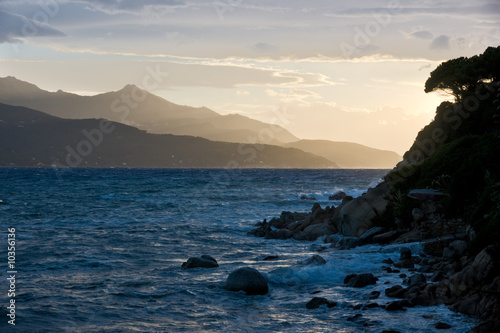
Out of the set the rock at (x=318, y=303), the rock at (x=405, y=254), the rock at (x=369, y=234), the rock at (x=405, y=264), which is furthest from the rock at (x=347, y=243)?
the rock at (x=318, y=303)

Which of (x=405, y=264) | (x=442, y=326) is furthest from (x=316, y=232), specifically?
(x=442, y=326)

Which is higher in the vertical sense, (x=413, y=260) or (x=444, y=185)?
(x=444, y=185)

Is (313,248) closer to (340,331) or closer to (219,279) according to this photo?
(219,279)

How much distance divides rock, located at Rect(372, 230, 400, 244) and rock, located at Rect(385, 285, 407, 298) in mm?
9852

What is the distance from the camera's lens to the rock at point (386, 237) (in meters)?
25.6

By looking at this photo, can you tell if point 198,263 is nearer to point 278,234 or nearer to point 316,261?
point 316,261

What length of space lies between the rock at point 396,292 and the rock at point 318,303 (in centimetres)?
190

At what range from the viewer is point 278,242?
29734 millimetres

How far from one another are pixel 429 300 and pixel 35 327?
36.3 feet

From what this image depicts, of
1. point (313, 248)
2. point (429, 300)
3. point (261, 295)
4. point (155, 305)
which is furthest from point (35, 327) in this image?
point (313, 248)

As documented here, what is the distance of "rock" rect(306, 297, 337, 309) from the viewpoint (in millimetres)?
15109

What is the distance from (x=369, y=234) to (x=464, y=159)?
616 cm

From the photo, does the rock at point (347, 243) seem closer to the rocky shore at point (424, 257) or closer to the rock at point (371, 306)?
the rocky shore at point (424, 257)

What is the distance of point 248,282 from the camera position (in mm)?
17297
